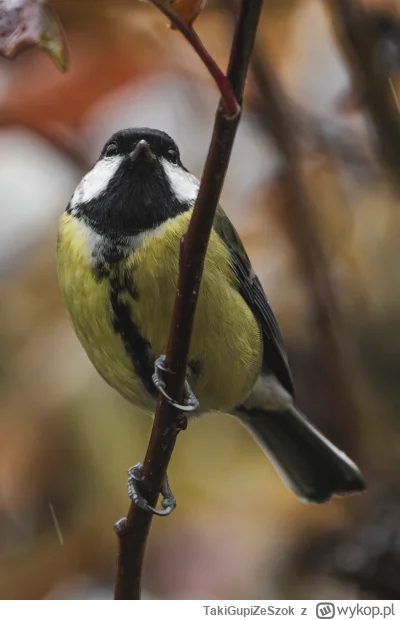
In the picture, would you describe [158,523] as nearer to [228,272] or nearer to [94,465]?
[94,465]

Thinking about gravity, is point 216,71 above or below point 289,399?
above

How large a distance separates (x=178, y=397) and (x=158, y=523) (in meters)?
0.76

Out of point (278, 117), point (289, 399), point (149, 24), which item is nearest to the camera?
point (278, 117)

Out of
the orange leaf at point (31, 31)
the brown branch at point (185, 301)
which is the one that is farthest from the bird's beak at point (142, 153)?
the orange leaf at point (31, 31)

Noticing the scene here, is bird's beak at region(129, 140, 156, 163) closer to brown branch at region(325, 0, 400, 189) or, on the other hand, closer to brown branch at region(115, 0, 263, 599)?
brown branch at region(325, 0, 400, 189)

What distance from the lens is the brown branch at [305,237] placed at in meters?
1.30

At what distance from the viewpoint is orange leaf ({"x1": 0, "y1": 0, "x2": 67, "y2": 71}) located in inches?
24.4

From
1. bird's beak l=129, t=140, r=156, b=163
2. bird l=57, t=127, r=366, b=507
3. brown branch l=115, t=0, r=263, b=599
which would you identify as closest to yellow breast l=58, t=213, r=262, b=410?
bird l=57, t=127, r=366, b=507

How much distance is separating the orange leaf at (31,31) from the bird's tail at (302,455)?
1.13 metres

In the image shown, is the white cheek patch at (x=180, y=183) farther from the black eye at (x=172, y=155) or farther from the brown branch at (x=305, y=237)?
the brown branch at (x=305, y=237)

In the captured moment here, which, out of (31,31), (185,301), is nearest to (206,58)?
(31,31)

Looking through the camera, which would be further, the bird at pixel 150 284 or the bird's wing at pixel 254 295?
the bird's wing at pixel 254 295

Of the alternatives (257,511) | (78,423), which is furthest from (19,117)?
(257,511)

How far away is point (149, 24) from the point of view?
4.67 ft
